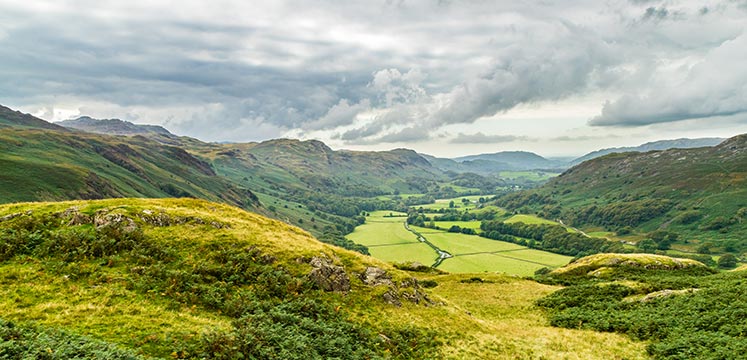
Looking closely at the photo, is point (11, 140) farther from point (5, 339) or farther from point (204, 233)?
point (5, 339)

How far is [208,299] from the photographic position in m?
24.0

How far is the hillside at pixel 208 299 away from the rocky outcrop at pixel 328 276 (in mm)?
115

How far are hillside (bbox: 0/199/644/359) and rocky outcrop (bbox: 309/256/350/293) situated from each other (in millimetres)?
115

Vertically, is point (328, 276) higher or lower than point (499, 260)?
higher

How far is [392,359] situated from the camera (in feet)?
75.6

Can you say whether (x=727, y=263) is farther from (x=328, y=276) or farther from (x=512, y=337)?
(x=328, y=276)

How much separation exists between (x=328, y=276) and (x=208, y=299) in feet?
35.5

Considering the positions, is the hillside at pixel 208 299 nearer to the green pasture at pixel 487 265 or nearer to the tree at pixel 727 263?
the green pasture at pixel 487 265

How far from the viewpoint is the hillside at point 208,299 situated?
58.1 feet

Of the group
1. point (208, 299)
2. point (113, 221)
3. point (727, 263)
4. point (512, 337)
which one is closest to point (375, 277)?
point (512, 337)

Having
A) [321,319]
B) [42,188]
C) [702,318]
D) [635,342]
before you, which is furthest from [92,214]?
[42,188]

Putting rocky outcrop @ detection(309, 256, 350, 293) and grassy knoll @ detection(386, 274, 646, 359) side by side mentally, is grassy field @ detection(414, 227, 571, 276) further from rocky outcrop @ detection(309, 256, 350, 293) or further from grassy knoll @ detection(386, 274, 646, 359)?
rocky outcrop @ detection(309, 256, 350, 293)

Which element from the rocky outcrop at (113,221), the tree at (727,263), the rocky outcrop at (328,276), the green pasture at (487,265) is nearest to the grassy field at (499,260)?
the green pasture at (487,265)

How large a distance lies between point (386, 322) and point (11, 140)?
228695 mm
